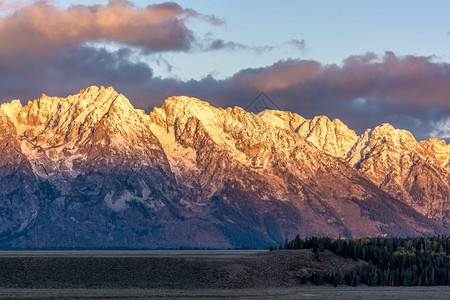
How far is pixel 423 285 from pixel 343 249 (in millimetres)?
17716

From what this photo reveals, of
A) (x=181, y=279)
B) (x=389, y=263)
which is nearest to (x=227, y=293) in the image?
(x=181, y=279)

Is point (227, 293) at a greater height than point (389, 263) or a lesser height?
lesser

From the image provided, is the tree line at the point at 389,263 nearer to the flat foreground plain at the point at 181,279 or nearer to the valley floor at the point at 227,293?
the flat foreground plain at the point at 181,279

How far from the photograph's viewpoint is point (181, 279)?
148 metres

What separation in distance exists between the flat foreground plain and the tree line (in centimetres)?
437

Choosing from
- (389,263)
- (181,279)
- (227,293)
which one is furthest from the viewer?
(389,263)

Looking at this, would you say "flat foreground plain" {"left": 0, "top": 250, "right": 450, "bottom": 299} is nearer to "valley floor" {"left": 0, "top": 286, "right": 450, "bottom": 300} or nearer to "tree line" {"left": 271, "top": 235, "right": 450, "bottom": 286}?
"valley floor" {"left": 0, "top": 286, "right": 450, "bottom": 300}

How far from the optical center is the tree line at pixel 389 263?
162 meters

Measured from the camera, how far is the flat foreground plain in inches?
5285

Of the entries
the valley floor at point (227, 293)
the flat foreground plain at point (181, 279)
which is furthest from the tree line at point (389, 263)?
the valley floor at point (227, 293)

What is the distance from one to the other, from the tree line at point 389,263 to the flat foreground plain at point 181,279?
14.3ft

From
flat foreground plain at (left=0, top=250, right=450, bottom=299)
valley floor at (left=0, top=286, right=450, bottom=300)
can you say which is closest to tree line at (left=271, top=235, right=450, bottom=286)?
flat foreground plain at (left=0, top=250, right=450, bottom=299)

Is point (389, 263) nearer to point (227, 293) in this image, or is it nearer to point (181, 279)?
point (181, 279)

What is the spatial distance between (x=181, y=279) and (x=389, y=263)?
48575mm
